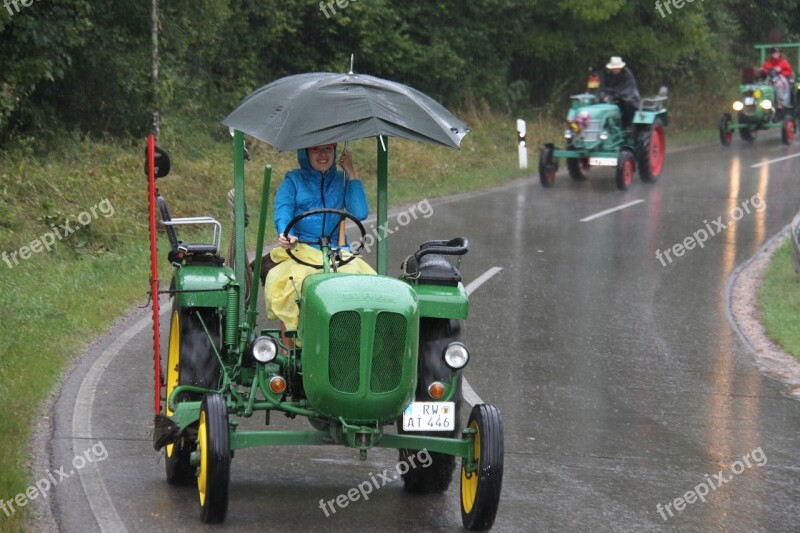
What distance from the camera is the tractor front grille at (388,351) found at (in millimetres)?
5973

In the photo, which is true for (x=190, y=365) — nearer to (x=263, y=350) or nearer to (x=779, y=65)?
(x=263, y=350)

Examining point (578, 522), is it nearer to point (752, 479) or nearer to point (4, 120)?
point (752, 479)

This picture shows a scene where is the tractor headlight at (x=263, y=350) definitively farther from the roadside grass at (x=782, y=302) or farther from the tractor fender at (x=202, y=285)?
the roadside grass at (x=782, y=302)

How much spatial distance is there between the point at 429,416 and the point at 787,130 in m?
25.0

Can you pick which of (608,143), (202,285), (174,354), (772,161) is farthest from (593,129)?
(202,285)

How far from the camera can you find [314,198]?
739 centimetres

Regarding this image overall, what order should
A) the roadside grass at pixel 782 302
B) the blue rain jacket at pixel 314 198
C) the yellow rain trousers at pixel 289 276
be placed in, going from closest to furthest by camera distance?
1. the yellow rain trousers at pixel 289 276
2. the blue rain jacket at pixel 314 198
3. the roadside grass at pixel 782 302

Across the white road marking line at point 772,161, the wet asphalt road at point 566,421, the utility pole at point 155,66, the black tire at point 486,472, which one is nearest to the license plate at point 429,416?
the black tire at point 486,472

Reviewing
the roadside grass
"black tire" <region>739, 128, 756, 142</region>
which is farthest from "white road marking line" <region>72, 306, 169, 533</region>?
"black tire" <region>739, 128, 756, 142</region>

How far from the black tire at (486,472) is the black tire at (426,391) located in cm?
25

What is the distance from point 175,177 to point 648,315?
27.4 feet

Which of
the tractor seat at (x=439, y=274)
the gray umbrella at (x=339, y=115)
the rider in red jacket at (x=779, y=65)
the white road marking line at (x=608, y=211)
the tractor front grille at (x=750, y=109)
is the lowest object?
the white road marking line at (x=608, y=211)

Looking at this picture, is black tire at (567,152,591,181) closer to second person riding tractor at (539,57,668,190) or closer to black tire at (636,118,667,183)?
second person riding tractor at (539,57,668,190)

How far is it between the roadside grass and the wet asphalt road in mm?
440
